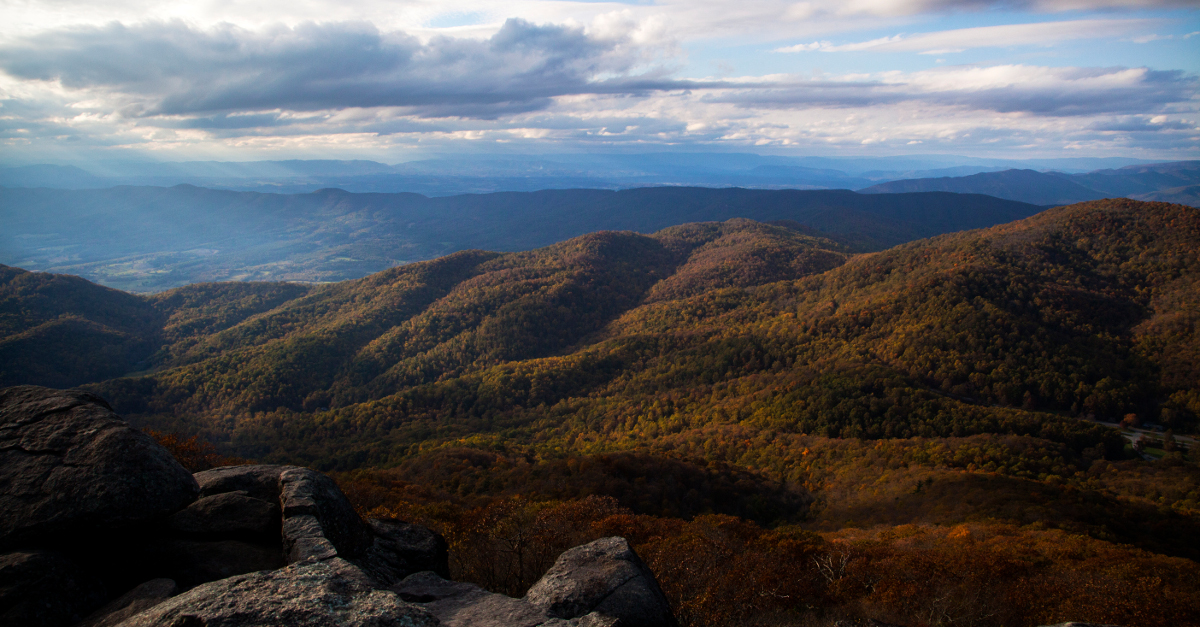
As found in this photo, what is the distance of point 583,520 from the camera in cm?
3041

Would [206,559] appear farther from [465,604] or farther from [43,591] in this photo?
[465,604]

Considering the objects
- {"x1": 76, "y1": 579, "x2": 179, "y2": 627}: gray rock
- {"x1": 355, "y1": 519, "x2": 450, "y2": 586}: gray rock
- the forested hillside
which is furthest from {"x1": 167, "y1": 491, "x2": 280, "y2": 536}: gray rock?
the forested hillside

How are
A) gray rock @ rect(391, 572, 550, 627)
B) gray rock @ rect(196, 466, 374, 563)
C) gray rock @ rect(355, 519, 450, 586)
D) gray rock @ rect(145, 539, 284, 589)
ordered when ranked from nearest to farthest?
1. gray rock @ rect(391, 572, 550, 627)
2. gray rock @ rect(145, 539, 284, 589)
3. gray rock @ rect(196, 466, 374, 563)
4. gray rock @ rect(355, 519, 450, 586)

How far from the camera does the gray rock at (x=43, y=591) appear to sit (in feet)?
40.7

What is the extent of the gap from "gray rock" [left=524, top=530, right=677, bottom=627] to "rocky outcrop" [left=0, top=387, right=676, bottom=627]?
0.15ft

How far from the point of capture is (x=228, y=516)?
18344mm

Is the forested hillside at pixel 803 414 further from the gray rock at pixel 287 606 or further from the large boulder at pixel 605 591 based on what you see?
the gray rock at pixel 287 606

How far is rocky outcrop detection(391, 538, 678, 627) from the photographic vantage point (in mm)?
15438

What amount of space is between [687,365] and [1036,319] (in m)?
76.4

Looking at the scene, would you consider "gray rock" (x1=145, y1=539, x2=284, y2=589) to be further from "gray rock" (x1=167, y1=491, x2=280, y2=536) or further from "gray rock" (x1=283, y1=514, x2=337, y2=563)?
"gray rock" (x1=283, y1=514, x2=337, y2=563)

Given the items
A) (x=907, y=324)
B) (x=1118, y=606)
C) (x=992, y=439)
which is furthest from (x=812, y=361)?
(x=1118, y=606)

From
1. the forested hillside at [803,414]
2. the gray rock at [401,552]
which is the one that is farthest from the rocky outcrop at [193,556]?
the forested hillside at [803,414]

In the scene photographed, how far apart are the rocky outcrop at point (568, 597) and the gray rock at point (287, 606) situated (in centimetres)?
486

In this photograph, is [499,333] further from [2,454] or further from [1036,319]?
[2,454]
